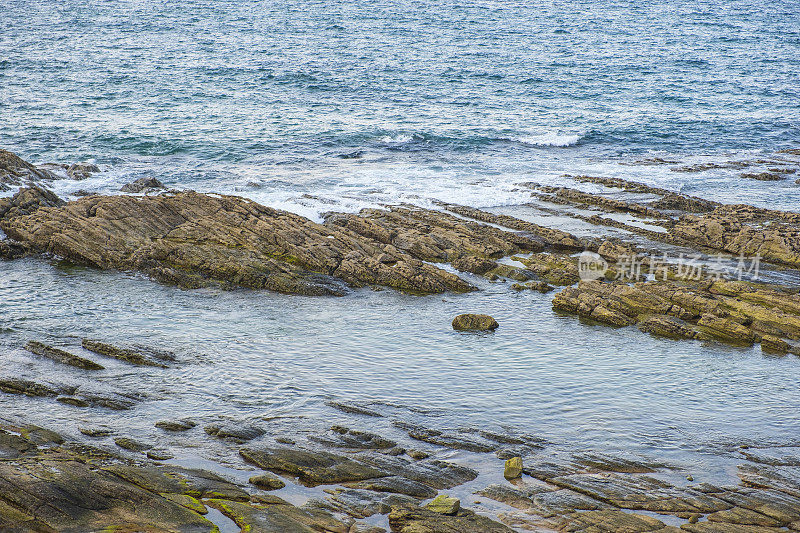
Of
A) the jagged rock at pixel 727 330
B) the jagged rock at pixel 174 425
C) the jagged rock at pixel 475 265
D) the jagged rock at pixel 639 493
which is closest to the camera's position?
the jagged rock at pixel 639 493

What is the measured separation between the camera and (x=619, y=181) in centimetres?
4050

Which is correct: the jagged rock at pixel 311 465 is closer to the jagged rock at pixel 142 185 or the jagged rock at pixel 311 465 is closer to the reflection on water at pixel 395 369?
the reflection on water at pixel 395 369

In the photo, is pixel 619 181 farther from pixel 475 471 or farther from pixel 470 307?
pixel 475 471

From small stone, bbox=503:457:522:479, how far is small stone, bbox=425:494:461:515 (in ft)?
6.05

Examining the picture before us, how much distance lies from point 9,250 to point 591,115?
1849 inches

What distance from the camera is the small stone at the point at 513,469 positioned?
48.8 ft

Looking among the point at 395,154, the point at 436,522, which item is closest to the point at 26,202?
the point at 395,154

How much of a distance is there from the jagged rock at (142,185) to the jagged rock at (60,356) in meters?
20.1

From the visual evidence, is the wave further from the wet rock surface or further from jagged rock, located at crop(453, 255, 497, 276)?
the wet rock surface

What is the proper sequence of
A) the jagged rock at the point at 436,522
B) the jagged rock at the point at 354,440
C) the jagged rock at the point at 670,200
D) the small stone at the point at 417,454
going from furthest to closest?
the jagged rock at the point at 670,200 → the jagged rock at the point at 354,440 → the small stone at the point at 417,454 → the jagged rock at the point at 436,522

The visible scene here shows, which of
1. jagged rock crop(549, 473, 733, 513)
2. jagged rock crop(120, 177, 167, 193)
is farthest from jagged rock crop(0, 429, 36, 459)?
jagged rock crop(120, 177, 167, 193)

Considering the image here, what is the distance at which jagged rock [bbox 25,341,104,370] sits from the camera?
19531 millimetres

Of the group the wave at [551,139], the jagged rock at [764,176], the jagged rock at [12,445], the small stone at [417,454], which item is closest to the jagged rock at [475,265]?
the small stone at [417,454]

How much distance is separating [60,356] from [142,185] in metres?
21.7
